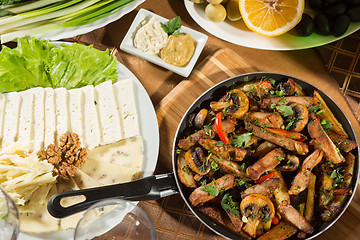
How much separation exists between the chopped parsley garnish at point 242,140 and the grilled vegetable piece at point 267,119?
0.33 feet

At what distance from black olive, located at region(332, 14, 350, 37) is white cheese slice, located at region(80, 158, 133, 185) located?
68.4 inches

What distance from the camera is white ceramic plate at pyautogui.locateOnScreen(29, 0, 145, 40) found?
2775 mm

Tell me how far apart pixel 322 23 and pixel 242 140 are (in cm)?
110

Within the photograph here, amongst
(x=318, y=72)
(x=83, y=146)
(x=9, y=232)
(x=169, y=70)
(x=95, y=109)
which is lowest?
(x=9, y=232)

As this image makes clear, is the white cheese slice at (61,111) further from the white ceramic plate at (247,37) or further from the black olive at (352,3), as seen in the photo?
the black olive at (352,3)

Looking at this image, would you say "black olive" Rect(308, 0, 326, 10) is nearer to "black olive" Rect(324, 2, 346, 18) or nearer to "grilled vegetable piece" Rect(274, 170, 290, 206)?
"black olive" Rect(324, 2, 346, 18)

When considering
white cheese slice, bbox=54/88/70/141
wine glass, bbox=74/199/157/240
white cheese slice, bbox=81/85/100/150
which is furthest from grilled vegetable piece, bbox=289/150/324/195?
white cheese slice, bbox=54/88/70/141

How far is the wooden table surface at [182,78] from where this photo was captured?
97.9 inches

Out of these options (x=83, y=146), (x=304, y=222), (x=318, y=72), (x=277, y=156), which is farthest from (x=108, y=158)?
(x=318, y=72)

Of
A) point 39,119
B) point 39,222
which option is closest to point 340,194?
point 39,222

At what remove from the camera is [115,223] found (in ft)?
7.70

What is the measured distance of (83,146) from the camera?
98.3 inches

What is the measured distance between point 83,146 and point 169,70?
861 mm

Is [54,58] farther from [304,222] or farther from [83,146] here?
[304,222]
